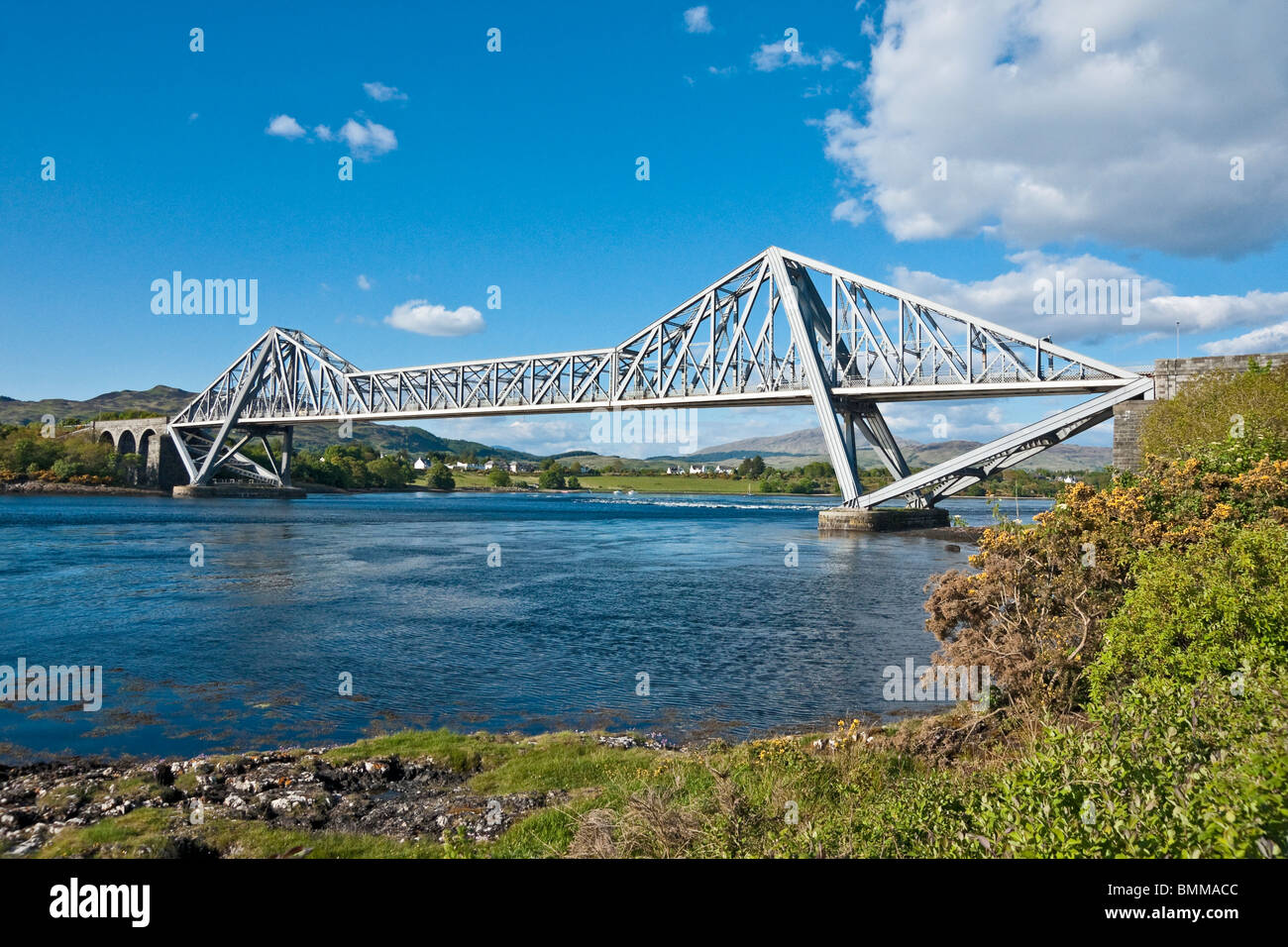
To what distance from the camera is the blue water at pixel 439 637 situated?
1402 centimetres

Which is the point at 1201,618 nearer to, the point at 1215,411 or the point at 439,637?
the point at 439,637

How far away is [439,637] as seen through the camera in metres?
21.2

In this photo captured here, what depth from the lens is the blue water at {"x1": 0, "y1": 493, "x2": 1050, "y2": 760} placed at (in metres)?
14.0

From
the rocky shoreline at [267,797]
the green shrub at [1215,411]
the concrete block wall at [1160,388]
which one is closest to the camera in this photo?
the rocky shoreline at [267,797]

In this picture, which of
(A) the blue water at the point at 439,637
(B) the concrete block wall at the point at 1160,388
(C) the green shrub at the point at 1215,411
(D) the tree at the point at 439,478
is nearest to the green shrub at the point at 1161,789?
(A) the blue water at the point at 439,637

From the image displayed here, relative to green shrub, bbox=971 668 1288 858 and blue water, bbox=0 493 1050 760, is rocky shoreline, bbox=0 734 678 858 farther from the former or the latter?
green shrub, bbox=971 668 1288 858

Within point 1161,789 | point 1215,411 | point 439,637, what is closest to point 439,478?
point 439,637

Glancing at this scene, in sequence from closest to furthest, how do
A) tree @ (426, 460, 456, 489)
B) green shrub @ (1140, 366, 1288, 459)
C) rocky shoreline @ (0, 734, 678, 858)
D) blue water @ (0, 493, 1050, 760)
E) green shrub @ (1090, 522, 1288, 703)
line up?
1. green shrub @ (1090, 522, 1288, 703)
2. rocky shoreline @ (0, 734, 678, 858)
3. blue water @ (0, 493, 1050, 760)
4. green shrub @ (1140, 366, 1288, 459)
5. tree @ (426, 460, 456, 489)

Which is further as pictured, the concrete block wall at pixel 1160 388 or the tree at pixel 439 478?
the tree at pixel 439 478

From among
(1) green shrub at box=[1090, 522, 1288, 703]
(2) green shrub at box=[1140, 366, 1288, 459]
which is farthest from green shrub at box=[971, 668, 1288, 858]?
(2) green shrub at box=[1140, 366, 1288, 459]

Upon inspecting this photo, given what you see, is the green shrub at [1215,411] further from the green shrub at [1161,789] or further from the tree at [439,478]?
the tree at [439,478]
